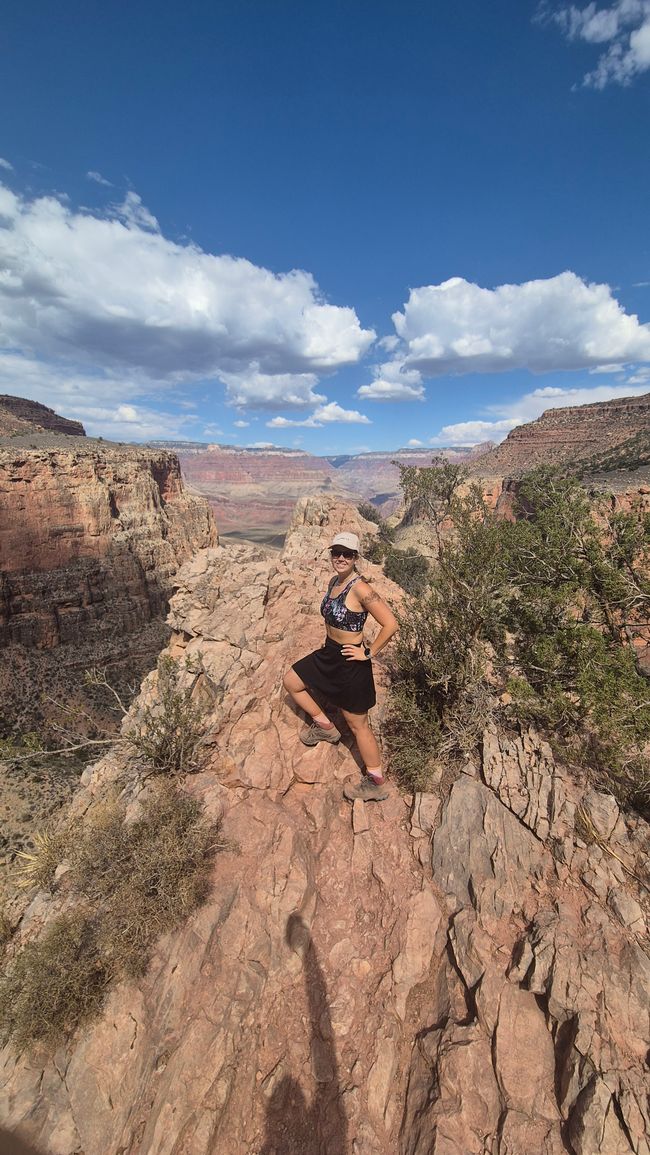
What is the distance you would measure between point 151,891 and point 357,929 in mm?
1986

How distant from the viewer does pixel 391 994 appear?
143 inches

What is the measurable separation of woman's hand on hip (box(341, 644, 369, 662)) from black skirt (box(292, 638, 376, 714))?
47mm

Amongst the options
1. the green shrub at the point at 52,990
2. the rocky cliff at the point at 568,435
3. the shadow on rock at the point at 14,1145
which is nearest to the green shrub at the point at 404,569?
the green shrub at the point at 52,990

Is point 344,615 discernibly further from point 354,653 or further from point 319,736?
point 319,736

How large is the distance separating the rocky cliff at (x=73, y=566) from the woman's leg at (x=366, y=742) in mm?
32753

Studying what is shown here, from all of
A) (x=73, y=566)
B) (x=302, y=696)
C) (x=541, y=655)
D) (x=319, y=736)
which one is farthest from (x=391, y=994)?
(x=73, y=566)

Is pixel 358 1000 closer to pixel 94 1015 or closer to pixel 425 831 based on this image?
pixel 425 831

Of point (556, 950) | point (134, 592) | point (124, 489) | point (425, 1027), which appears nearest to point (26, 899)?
point (425, 1027)

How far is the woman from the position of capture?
14.7ft

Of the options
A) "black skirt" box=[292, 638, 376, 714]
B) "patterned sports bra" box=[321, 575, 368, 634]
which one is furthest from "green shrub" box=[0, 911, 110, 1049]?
"patterned sports bra" box=[321, 575, 368, 634]

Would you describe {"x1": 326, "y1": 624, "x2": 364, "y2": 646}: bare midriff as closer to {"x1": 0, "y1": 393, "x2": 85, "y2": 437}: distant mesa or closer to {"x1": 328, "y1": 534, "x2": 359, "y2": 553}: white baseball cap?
{"x1": 328, "y1": 534, "x2": 359, "y2": 553}: white baseball cap

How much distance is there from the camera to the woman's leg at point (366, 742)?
15.6ft

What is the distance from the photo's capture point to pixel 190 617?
8984mm

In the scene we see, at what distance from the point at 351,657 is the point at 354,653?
0.07 meters
